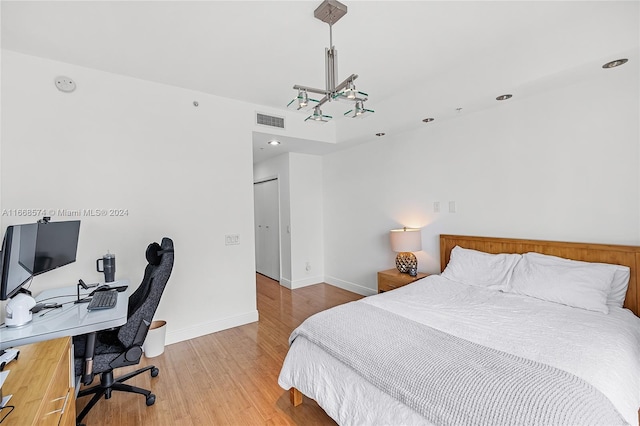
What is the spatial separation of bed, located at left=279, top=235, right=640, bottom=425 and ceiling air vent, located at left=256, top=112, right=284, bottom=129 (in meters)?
2.50

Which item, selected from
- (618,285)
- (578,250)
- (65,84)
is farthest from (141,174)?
(618,285)

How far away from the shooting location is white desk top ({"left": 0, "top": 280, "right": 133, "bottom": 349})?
1553 mm

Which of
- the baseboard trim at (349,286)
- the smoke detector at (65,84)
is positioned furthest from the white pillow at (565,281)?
the smoke detector at (65,84)

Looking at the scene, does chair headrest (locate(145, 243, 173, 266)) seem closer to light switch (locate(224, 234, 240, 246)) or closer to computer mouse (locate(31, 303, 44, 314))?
computer mouse (locate(31, 303, 44, 314))

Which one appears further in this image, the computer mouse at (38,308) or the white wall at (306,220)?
the white wall at (306,220)

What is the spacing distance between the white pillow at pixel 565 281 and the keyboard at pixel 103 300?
3.14m

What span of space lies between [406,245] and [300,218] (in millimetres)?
2099

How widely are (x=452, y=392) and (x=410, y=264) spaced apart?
232 centimetres

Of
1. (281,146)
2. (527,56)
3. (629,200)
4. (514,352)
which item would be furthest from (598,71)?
(281,146)

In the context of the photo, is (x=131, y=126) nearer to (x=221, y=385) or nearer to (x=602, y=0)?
(x=221, y=385)

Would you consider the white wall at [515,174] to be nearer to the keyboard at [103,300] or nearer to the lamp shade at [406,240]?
the lamp shade at [406,240]

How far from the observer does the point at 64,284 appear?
250 cm

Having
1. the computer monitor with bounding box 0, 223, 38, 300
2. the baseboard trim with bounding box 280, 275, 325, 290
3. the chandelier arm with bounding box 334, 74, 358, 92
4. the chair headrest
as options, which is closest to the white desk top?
the computer monitor with bounding box 0, 223, 38, 300

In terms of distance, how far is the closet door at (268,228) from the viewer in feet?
17.5
